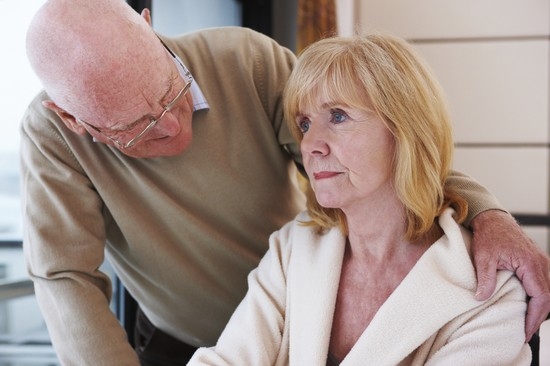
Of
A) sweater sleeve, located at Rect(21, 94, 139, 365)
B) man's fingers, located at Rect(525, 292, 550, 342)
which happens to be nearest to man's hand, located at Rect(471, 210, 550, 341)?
man's fingers, located at Rect(525, 292, 550, 342)

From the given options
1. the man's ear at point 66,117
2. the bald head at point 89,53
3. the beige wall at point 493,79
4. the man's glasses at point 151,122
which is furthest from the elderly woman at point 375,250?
the beige wall at point 493,79

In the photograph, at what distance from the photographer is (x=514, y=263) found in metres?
1.28

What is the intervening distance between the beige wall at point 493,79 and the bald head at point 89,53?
287cm

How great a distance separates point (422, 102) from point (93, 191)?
829 millimetres

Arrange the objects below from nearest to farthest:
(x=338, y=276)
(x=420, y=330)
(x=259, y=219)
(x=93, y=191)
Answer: (x=420, y=330) < (x=338, y=276) < (x=93, y=191) < (x=259, y=219)

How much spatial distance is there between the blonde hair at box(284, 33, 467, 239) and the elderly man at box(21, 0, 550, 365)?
4.8 inches

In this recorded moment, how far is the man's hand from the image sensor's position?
49.1 inches

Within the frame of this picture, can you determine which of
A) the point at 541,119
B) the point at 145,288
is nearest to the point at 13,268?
the point at 145,288

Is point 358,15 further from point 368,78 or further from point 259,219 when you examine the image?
point 368,78

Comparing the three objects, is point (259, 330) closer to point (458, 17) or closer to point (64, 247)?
point (64, 247)

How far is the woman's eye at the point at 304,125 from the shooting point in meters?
1.48

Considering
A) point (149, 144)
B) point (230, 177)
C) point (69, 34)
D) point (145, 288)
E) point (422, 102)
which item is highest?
point (69, 34)

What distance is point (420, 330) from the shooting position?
50.1 inches

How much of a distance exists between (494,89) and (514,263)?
3.07 metres
